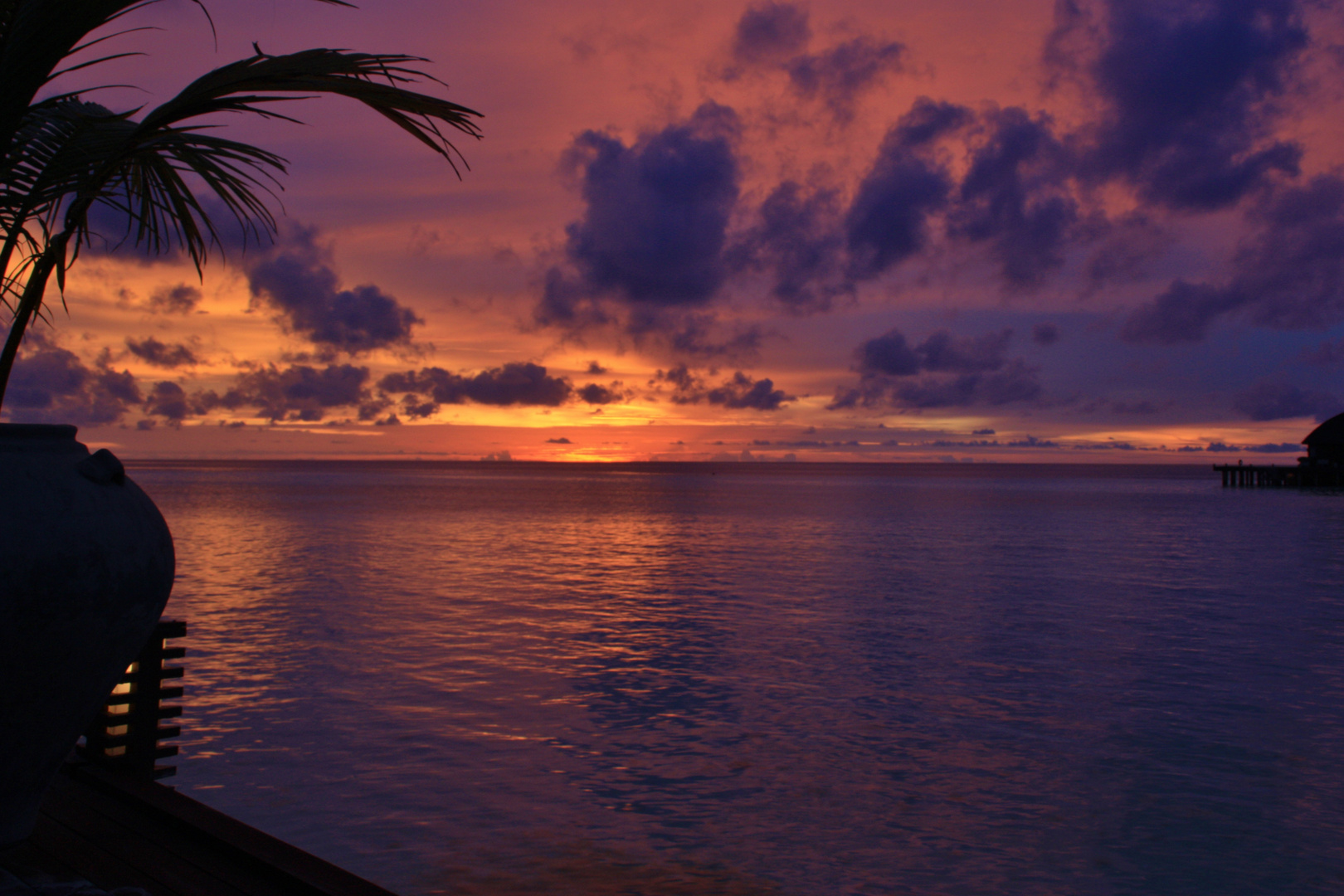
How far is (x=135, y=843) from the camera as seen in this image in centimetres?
401

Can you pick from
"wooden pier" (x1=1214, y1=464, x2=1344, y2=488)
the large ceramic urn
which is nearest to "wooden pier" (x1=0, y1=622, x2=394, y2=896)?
the large ceramic urn

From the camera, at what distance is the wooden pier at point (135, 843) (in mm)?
3551

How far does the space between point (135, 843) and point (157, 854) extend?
202 millimetres

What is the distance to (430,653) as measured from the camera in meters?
12.2

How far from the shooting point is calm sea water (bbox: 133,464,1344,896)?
601 cm

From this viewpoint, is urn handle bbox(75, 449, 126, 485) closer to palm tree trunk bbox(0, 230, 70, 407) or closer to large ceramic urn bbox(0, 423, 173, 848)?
large ceramic urn bbox(0, 423, 173, 848)

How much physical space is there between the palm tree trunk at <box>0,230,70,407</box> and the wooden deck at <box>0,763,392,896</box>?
1997mm

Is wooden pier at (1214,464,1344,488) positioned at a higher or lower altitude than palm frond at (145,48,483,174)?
lower

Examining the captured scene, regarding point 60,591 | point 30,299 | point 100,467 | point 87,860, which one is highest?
point 30,299

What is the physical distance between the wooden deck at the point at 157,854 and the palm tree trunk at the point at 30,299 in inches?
78.6

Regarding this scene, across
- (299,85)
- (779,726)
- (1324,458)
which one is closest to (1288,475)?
(1324,458)

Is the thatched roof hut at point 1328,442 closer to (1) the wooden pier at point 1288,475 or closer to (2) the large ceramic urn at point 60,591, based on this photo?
(1) the wooden pier at point 1288,475

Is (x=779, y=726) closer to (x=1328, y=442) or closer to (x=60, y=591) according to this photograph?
(x=60, y=591)

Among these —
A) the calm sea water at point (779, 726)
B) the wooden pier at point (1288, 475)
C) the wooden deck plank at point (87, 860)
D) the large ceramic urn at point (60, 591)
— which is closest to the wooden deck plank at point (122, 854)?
the wooden deck plank at point (87, 860)
